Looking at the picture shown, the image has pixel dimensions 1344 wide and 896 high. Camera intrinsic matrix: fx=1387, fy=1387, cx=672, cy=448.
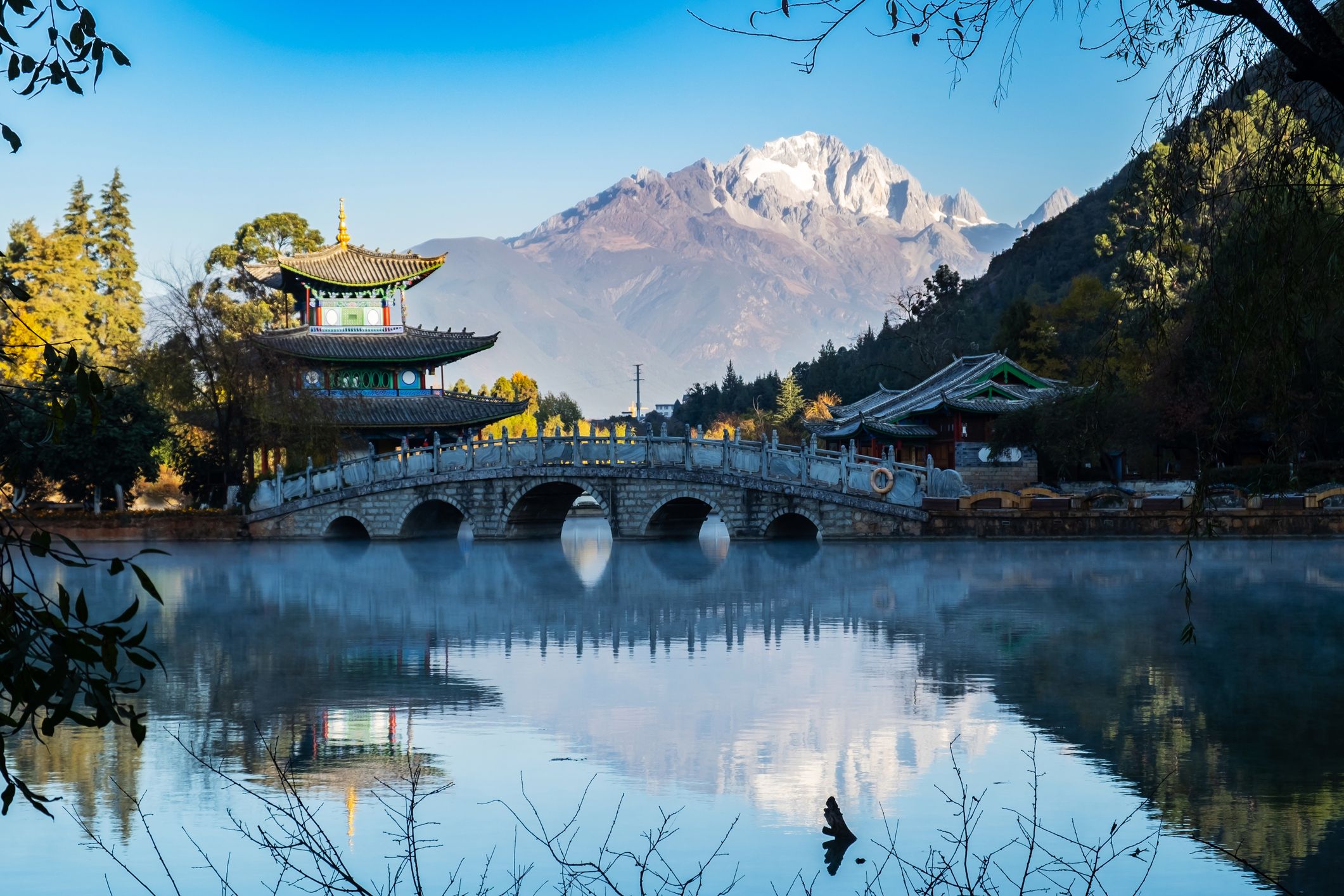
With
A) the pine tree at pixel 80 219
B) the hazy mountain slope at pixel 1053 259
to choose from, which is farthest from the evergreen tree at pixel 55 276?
the hazy mountain slope at pixel 1053 259

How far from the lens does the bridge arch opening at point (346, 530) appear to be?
33.5 m

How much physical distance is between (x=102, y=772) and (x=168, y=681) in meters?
Answer: 3.48

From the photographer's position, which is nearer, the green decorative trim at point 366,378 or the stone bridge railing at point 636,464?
the stone bridge railing at point 636,464

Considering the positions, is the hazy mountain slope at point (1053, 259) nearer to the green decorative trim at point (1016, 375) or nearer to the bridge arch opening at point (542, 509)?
the green decorative trim at point (1016, 375)

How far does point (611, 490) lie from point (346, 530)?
7866 millimetres

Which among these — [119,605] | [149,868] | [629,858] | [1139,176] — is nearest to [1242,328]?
[1139,176]

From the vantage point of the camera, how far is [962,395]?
36.8 m

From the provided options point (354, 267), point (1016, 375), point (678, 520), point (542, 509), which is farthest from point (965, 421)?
point (354, 267)

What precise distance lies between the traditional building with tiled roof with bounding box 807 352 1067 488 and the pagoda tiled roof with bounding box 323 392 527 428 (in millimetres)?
10177

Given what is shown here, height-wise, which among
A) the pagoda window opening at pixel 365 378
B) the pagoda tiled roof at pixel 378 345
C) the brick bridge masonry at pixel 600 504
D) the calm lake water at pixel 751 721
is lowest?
the calm lake water at pixel 751 721

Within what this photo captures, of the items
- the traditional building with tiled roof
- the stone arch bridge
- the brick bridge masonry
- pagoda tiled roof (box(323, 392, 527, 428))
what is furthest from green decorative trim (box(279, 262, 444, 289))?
the traditional building with tiled roof

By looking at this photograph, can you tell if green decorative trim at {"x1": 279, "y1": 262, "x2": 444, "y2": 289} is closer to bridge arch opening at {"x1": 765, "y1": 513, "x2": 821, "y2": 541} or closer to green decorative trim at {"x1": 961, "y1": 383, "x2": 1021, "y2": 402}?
bridge arch opening at {"x1": 765, "y1": 513, "x2": 821, "y2": 541}

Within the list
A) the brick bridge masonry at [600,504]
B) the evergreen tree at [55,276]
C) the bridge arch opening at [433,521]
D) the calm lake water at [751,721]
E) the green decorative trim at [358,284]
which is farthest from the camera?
the evergreen tree at [55,276]

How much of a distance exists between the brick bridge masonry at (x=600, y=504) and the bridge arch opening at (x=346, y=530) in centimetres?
4
